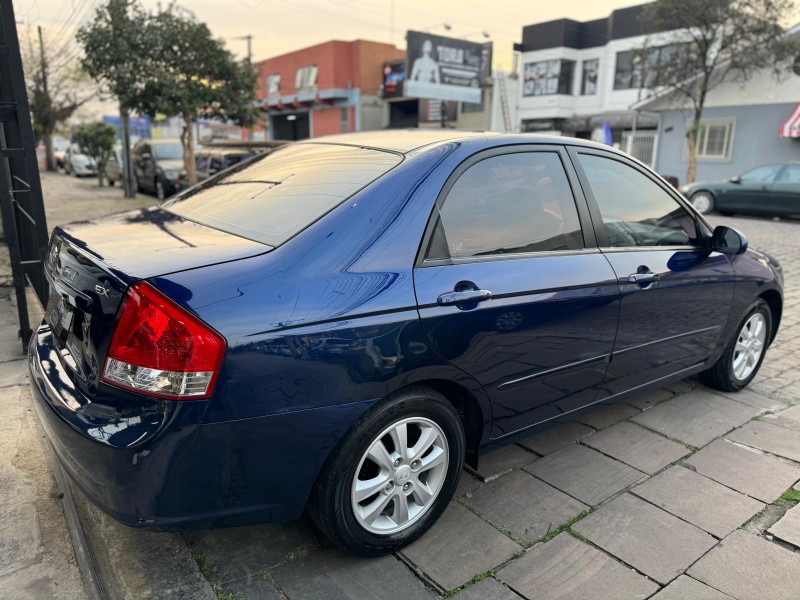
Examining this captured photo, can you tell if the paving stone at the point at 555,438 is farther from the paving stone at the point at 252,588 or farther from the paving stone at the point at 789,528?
the paving stone at the point at 252,588

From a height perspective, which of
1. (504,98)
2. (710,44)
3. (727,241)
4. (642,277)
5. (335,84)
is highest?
(335,84)

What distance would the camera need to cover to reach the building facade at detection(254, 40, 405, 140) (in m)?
36.8

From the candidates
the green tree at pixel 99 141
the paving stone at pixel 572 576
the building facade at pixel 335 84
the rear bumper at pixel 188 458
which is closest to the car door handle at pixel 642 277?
the paving stone at pixel 572 576

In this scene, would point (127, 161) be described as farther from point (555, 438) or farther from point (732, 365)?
point (732, 365)

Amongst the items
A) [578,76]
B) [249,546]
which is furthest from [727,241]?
[578,76]

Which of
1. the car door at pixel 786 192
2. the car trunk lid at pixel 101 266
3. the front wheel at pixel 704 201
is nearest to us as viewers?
the car trunk lid at pixel 101 266

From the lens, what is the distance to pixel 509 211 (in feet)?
8.91

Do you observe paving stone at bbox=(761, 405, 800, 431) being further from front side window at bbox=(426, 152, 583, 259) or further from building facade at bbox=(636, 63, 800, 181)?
building facade at bbox=(636, 63, 800, 181)

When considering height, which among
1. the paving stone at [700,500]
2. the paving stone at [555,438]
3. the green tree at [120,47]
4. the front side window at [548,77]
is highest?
the front side window at [548,77]

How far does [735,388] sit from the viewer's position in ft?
13.7

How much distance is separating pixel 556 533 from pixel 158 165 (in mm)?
16703

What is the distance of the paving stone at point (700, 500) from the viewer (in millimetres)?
2709

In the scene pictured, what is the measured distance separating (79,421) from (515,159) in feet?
6.73

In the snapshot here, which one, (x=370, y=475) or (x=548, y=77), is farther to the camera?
(x=548, y=77)
